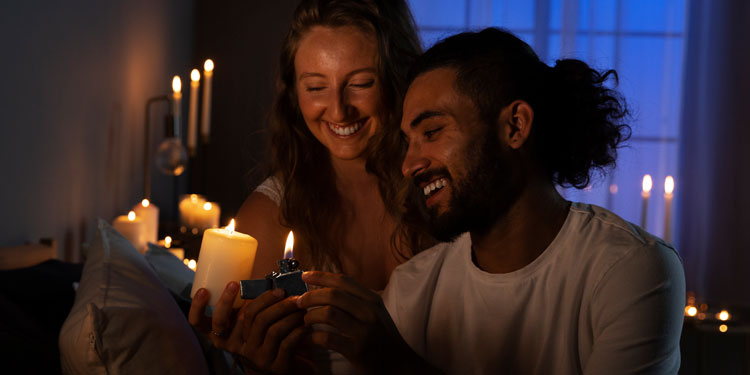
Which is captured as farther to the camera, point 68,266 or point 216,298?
point 68,266

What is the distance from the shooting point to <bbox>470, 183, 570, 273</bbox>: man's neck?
4.53 feet

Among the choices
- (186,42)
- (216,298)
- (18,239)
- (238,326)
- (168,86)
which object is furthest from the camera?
(186,42)

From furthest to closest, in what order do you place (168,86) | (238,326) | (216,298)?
(168,86)
(238,326)
(216,298)

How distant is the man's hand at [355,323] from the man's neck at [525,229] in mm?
311

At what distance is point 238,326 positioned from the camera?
46.6 inches

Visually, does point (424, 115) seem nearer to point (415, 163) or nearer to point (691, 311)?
point (415, 163)

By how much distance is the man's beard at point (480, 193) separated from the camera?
1.34 meters

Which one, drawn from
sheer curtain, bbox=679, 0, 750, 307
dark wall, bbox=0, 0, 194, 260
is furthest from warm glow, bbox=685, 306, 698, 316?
sheer curtain, bbox=679, 0, 750, 307

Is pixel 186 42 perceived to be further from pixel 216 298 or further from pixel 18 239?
pixel 216 298

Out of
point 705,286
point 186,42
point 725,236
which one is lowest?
point 705,286

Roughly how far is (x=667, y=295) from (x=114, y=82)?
2416mm

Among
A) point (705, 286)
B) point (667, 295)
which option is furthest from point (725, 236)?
point (667, 295)

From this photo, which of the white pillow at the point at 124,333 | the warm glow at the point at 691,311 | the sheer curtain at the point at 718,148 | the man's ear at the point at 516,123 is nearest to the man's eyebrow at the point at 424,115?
the man's ear at the point at 516,123

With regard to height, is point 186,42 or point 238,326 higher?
point 186,42
